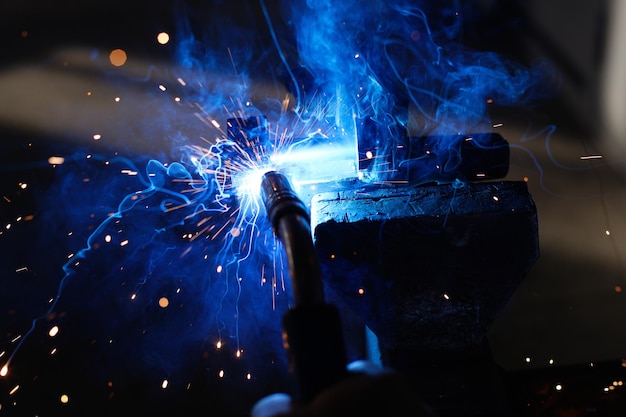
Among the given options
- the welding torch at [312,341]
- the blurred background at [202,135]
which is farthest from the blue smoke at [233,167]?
the welding torch at [312,341]

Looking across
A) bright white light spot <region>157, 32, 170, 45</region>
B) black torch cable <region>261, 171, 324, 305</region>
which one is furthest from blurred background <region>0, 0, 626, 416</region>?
black torch cable <region>261, 171, 324, 305</region>

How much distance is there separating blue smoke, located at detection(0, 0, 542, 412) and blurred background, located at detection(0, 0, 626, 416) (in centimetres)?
3

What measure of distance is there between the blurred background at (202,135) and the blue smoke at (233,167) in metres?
0.03

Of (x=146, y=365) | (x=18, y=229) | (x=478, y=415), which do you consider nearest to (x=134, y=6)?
(x=18, y=229)

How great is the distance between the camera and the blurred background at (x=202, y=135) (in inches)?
126

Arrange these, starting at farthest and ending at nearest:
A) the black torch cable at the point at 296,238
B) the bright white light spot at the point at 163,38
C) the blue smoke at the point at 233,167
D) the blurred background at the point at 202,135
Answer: the bright white light spot at the point at 163,38 → the blurred background at the point at 202,135 → the blue smoke at the point at 233,167 → the black torch cable at the point at 296,238

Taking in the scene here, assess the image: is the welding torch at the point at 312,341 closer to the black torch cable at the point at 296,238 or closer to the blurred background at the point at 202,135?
the black torch cable at the point at 296,238

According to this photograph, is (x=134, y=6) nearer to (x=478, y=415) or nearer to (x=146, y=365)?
Result: (x=146, y=365)

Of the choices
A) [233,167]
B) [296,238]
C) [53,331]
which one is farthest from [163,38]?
[53,331]

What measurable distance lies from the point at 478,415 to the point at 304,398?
132 cm

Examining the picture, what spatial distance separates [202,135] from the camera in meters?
3.44

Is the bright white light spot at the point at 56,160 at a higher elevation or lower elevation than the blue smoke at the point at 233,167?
higher

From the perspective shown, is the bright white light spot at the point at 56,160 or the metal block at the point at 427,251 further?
the bright white light spot at the point at 56,160

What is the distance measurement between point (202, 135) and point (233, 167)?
1.01m
